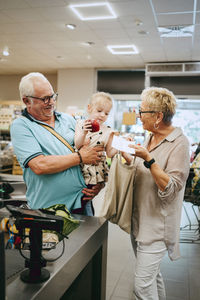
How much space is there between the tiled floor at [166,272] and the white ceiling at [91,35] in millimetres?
3892

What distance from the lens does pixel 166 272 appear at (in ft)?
10.6

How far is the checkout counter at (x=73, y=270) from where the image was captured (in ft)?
3.65

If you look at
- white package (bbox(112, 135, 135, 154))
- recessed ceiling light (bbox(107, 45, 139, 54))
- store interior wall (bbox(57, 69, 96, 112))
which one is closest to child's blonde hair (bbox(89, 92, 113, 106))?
white package (bbox(112, 135, 135, 154))

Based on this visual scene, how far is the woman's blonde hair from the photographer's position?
2.02 metres

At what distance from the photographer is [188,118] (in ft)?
31.8

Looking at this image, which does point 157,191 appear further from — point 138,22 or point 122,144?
point 138,22

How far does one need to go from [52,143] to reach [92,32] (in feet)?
18.1

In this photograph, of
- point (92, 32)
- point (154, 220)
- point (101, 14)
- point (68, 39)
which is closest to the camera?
point (154, 220)

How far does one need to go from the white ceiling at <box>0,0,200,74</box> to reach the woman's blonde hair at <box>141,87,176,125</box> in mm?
3603

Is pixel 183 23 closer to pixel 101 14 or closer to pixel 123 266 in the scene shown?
pixel 101 14

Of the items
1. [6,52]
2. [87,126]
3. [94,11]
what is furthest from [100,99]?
[6,52]

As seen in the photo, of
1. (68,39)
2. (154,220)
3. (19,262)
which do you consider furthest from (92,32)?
(19,262)

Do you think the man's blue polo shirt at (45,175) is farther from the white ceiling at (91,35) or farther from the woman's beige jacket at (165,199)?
the white ceiling at (91,35)

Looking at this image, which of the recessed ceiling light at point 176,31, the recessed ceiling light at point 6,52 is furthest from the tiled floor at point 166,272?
the recessed ceiling light at point 6,52
